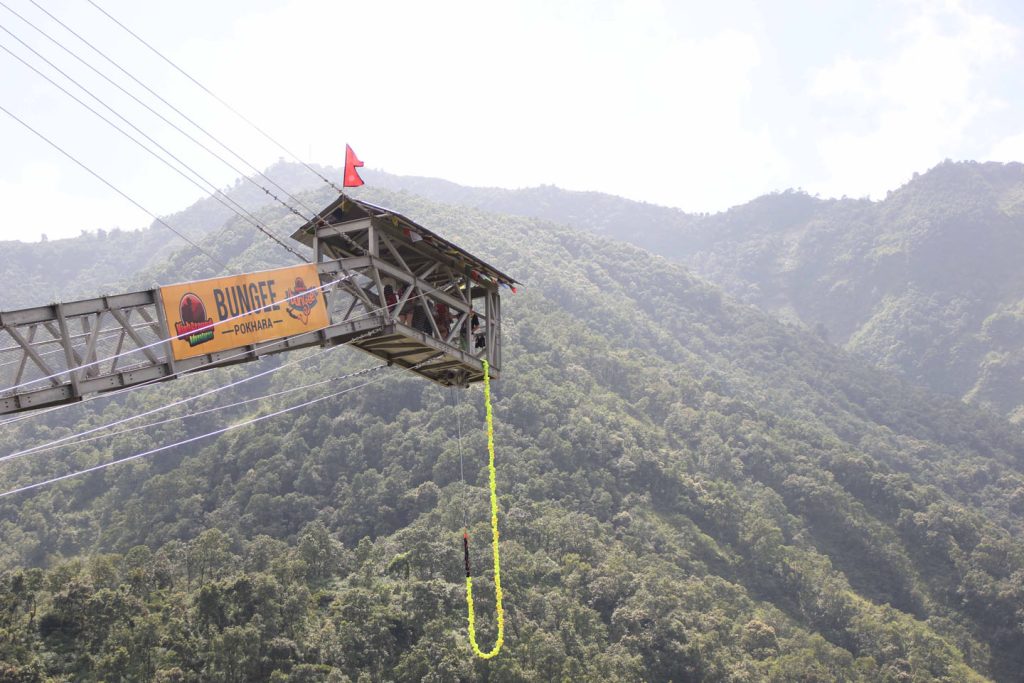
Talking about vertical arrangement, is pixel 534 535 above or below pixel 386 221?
below

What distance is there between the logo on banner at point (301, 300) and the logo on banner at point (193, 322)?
153 centimetres

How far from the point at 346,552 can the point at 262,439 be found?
23648mm

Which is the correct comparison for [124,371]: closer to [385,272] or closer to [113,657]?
[385,272]

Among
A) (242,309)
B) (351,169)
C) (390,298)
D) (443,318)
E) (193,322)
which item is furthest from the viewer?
(443,318)

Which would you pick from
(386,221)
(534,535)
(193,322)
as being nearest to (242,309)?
(193,322)

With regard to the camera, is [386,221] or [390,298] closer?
[386,221]

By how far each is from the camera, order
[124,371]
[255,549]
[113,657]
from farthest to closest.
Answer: [255,549] < [113,657] < [124,371]

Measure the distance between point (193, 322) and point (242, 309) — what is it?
889mm

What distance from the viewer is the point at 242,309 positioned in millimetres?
15000

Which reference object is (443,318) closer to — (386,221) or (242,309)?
(386,221)

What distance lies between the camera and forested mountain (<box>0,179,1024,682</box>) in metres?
48.4

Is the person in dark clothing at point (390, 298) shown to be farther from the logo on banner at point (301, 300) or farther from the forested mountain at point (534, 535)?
the forested mountain at point (534, 535)

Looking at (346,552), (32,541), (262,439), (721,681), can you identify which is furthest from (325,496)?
(721,681)

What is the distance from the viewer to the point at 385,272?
56.6 feet
